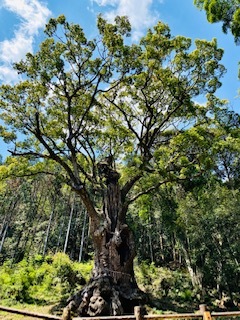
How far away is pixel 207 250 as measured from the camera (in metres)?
16.4

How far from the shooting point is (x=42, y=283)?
36.3 ft

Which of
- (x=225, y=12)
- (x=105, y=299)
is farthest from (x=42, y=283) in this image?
(x=225, y=12)

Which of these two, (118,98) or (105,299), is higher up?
(118,98)

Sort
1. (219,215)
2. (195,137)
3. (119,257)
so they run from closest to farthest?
(119,257) < (195,137) < (219,215)

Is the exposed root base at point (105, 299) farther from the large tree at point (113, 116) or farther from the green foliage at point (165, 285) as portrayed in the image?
the green foliage at point (165, 285)

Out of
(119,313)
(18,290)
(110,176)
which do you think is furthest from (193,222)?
(18,290)

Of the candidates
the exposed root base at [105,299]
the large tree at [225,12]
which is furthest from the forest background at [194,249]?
the large tree at [225,12]

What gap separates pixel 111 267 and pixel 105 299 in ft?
4.09

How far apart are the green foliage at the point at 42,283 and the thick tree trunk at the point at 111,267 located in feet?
7.75

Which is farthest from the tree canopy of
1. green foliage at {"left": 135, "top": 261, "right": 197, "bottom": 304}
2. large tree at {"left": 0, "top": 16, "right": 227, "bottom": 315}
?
green foliage at {"left": 135, "top": 261, "right": 197, "bottom": 304}

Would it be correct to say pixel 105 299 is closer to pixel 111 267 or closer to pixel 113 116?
pixel 111 267

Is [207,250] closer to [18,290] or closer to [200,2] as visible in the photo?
[18,290]

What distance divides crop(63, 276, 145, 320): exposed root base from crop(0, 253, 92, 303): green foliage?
2.37m

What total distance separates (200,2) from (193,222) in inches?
444
